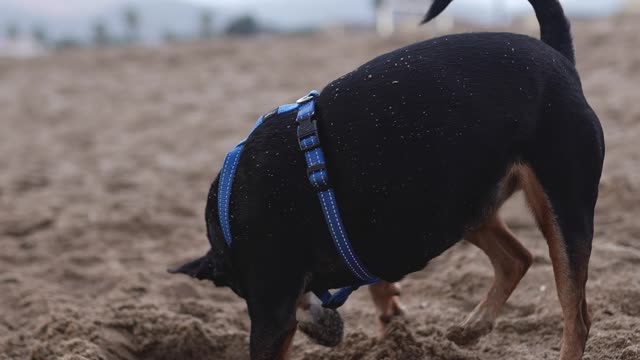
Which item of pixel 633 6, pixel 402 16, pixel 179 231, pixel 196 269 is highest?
pixel 196 269

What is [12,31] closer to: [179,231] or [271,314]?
[179,231]

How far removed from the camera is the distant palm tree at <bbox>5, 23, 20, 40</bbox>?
105 ft

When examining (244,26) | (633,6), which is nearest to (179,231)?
(633,6)

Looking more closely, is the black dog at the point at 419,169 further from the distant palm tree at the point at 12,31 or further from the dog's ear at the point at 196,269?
the distant palm tree at the point at 12,31

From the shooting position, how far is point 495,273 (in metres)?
3.83

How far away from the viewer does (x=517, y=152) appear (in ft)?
9.93

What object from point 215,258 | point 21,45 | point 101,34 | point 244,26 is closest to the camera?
point 215,258

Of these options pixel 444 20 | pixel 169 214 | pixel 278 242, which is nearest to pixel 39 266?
pixel 169 214

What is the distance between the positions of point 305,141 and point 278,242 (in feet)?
1.30

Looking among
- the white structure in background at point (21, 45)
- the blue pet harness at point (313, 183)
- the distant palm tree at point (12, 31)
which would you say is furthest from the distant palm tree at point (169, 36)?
the blue pet harness at point (313, 183)

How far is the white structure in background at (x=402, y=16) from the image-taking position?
62.9 feet

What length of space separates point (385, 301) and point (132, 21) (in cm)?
2941

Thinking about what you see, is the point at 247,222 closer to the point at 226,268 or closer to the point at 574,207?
the point at 226,268

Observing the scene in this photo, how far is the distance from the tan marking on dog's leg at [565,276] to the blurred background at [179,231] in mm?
294
